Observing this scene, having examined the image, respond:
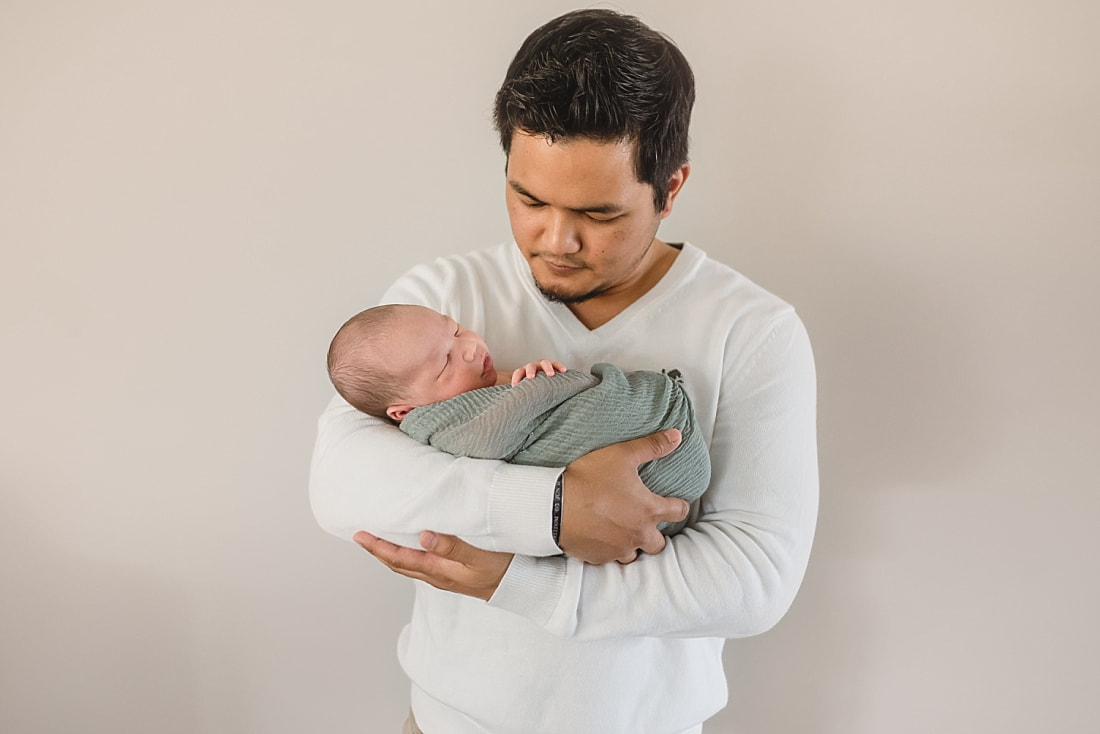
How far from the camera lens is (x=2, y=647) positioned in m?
2.03

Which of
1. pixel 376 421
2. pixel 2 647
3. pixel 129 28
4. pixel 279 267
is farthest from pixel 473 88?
pixel 2 647

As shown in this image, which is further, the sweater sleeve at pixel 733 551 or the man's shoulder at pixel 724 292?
the man's shoulder at pixel 724 292

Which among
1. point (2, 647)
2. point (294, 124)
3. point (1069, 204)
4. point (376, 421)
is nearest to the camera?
point (376, 421)

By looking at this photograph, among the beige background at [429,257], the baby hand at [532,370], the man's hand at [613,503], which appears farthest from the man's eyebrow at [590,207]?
the beige background at [429,257]

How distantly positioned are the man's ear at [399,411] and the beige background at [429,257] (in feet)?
1.98

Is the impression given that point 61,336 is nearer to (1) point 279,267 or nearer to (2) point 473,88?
(1) point 279,267

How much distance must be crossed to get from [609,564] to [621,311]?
0.45 m

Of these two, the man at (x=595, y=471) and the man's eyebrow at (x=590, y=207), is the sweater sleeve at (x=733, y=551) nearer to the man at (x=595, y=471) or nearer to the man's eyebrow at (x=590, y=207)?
the man at (x=595, y=471)

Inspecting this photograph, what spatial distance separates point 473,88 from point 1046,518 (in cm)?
149

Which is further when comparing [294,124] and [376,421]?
[294,124]

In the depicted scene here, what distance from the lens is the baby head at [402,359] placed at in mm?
1370

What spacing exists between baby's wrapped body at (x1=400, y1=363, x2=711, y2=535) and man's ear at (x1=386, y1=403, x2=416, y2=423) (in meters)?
0.05

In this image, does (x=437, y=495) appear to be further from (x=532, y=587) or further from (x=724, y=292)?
(x=724, y=292)

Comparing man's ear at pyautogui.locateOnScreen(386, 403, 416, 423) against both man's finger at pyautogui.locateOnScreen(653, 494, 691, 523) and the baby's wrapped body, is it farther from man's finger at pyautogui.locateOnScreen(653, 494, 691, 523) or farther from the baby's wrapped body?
man's finger at pyautogui.locateOnScreen(653, 494, 691, 523)
